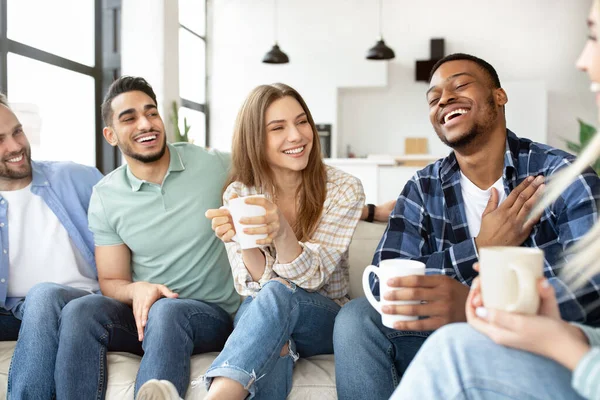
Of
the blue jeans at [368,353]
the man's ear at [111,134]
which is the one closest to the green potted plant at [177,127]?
the man's ear at [111,134]

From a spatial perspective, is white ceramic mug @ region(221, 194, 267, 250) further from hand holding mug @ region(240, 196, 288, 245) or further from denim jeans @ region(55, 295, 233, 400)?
denim jeans @ region(55, 295, 233, 400)

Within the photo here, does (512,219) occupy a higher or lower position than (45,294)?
higher

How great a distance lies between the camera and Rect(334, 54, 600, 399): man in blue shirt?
4.06 ft

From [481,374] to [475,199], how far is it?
3.07 feet

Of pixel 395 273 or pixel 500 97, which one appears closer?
pixel 395 273

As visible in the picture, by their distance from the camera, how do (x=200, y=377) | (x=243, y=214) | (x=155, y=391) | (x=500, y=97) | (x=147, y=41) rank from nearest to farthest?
(x=155, y=391), (x=243, y=214), (x=200, y=377), (x=500, y=97), (x=147, y=41)

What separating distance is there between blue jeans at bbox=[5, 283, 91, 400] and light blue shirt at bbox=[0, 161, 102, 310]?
1.10 feet

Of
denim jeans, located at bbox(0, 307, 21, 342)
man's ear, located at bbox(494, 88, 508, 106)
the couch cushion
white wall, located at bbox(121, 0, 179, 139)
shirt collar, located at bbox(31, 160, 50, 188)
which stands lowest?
the couch cushion

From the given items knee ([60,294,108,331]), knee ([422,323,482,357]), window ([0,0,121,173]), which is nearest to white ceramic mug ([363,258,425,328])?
knee ([422,323,482,357])

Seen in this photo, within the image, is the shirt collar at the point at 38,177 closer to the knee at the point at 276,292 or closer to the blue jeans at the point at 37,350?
the blue jeans at the point at 37,350

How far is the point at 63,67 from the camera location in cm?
435

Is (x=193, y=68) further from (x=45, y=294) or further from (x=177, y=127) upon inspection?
(x=45, y=294)

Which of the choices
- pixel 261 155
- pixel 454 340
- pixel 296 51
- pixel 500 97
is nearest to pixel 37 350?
pixel 261 155

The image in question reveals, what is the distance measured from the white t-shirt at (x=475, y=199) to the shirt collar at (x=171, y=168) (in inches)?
38.1
